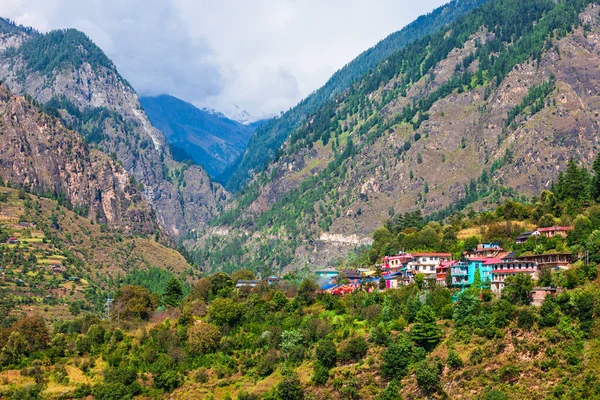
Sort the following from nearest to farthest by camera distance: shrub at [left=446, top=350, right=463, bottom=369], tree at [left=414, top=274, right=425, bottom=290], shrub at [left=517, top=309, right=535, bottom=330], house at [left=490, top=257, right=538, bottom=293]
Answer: shrub at [left=446, top=350, right=463, bottom=369] → shrub at [left=517, top=309, right=535, bottom=330] → house at [left=490, top=257, right=538, bottom=293] → tree at [left=414, top=274, right=425, bottom=290]

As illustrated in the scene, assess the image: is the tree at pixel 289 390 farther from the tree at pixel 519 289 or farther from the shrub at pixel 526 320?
the tree at pixel 519 289

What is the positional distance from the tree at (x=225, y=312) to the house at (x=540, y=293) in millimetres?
45839

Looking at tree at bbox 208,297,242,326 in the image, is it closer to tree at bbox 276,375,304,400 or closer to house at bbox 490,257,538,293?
tree at bbox 276,375,304,400

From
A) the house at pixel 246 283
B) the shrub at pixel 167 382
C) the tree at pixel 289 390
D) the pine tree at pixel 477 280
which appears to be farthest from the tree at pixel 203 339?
the pine tree at pixel 477 280

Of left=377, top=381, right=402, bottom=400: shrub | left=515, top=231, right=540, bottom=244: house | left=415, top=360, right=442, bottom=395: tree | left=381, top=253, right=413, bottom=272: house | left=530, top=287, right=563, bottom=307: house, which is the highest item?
left=515, top=231, right=540, bottom=244: house

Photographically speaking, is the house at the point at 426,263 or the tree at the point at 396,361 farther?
the house at the point at 426,263

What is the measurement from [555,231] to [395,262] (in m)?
29.8

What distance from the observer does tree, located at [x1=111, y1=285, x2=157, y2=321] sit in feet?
458

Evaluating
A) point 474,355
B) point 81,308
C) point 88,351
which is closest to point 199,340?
point 88,351

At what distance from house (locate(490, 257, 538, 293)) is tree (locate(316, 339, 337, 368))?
24.6m

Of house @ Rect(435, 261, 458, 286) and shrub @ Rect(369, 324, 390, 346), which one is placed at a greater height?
house @ Rect(435, 261, 458, 286)

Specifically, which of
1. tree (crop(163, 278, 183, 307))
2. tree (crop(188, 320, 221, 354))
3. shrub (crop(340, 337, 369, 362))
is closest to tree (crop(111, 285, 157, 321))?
tree (crop(163, 278, 183, 307))

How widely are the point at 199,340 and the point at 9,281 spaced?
9140 cm

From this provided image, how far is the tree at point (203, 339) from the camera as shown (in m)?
120
